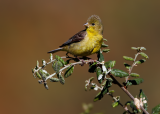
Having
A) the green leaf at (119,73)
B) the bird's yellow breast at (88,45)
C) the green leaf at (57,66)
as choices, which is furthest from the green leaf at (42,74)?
the bird's yellow breast at (88,45)

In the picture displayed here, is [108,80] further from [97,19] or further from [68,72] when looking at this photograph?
[97,19]

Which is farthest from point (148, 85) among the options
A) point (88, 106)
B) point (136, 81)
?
point (88, 106)

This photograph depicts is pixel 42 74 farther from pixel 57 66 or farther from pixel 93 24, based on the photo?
pixel 93 24

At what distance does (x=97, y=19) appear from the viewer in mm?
3363

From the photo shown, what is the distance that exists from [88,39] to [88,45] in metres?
0.13

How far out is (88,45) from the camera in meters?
3.18

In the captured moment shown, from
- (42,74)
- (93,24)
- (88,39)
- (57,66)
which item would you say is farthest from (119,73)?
(93,24)

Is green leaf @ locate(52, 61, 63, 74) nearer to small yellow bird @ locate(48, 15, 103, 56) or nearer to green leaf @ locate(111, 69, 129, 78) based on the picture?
green leaf @ locate(111, 69, 129, 78)

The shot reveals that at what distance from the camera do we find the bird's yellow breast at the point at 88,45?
3.08 meters

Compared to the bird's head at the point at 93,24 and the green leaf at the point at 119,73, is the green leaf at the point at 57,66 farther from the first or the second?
the bird's head at the point at 93,24

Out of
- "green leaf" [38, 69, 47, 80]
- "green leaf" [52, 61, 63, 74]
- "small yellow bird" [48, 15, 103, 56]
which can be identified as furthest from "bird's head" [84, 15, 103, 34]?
"green leaf" [38, 69, 47, 80]

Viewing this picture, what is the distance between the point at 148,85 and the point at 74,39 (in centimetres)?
386

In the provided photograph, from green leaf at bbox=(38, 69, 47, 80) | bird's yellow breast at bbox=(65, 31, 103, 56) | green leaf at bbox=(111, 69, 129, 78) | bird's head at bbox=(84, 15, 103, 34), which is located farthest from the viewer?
bird's head at bbox=(84, 15, 103, 34)

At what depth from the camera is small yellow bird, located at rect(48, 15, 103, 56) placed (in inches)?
124
